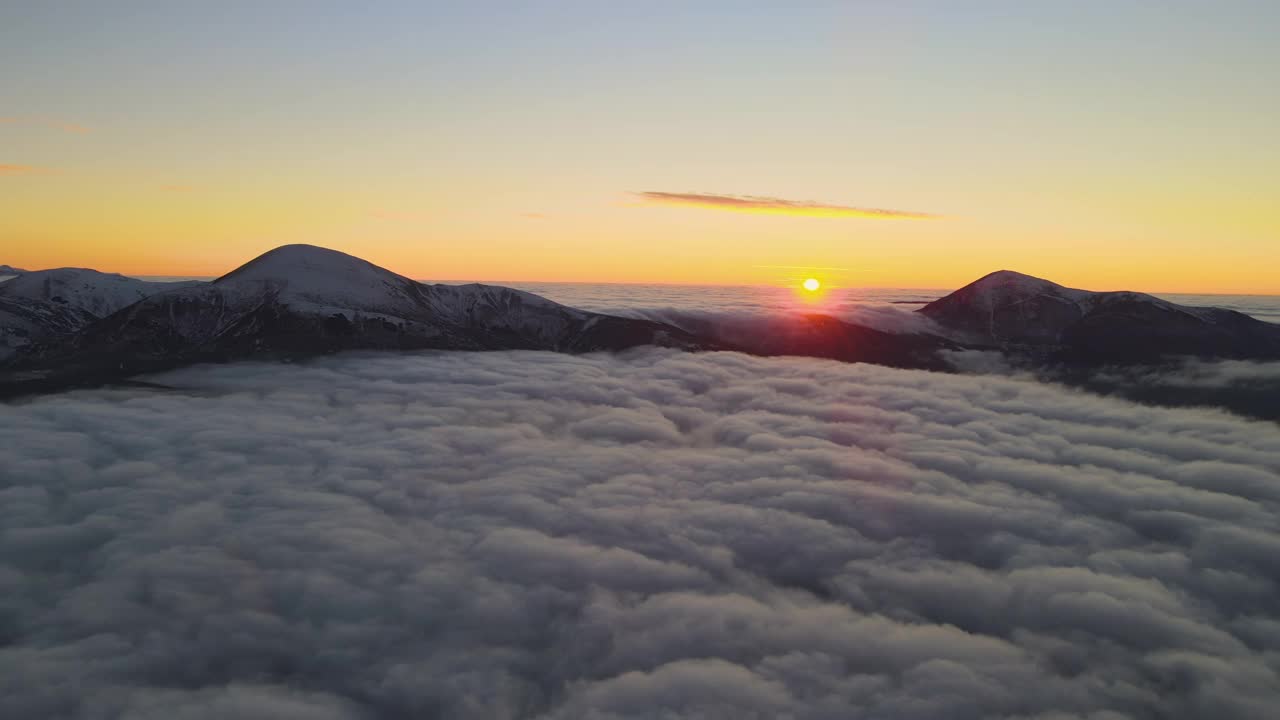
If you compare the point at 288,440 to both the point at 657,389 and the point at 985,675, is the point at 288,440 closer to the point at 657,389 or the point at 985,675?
the point at 657,389

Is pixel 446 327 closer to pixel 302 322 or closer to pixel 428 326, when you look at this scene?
pixel 428 326

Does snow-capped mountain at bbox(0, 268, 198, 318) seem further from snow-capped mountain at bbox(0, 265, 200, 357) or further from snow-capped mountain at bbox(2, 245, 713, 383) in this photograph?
snow-capped mountain at bbox(2, 245, 713, 383)

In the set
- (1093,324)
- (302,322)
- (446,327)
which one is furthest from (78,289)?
(1093,324)

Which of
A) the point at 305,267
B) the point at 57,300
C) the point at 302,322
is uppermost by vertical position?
the point at 305,267

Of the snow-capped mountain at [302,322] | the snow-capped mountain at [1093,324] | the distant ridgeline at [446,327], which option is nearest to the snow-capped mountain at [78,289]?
the distant ridgeline at [446,327]

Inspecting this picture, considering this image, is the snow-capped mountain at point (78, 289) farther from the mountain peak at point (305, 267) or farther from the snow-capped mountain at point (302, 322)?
the snow-capped mountain at point (302, 322)

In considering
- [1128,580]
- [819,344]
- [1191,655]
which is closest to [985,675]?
[1191,655]

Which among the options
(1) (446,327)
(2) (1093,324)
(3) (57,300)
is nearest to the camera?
(3) (57,300)
